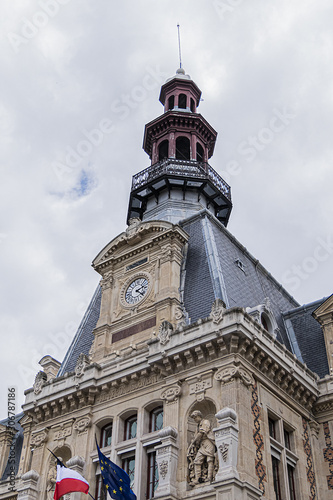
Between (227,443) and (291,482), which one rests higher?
(291,482)

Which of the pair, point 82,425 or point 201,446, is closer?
point 201,446

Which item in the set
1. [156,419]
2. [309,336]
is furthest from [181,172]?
[156,419]

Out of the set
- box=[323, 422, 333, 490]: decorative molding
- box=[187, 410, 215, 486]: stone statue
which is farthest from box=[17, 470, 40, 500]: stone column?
box=[323, 422, 333, 490]: decorative molding

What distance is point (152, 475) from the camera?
1150 inches

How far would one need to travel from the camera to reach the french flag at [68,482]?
28.4 m

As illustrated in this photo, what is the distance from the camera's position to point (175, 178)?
1933 inches

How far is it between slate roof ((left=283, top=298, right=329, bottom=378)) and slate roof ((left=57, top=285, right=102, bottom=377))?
12018mm

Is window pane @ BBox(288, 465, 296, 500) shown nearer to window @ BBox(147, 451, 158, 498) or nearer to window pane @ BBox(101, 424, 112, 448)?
window @ BBox(147, 451, 158, 498)

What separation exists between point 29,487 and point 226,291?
14.2 metres

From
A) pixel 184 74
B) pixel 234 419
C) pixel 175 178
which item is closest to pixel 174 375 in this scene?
pixel 234 419

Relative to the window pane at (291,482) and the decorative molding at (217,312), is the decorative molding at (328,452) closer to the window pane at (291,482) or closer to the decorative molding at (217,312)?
the window pane at (291,482)

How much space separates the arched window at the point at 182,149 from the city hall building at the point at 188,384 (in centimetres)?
1488

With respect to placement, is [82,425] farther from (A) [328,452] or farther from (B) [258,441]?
(A) [328,452]

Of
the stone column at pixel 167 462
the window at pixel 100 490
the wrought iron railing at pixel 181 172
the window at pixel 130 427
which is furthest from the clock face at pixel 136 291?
the wrought iron railing at pixel 181 172
